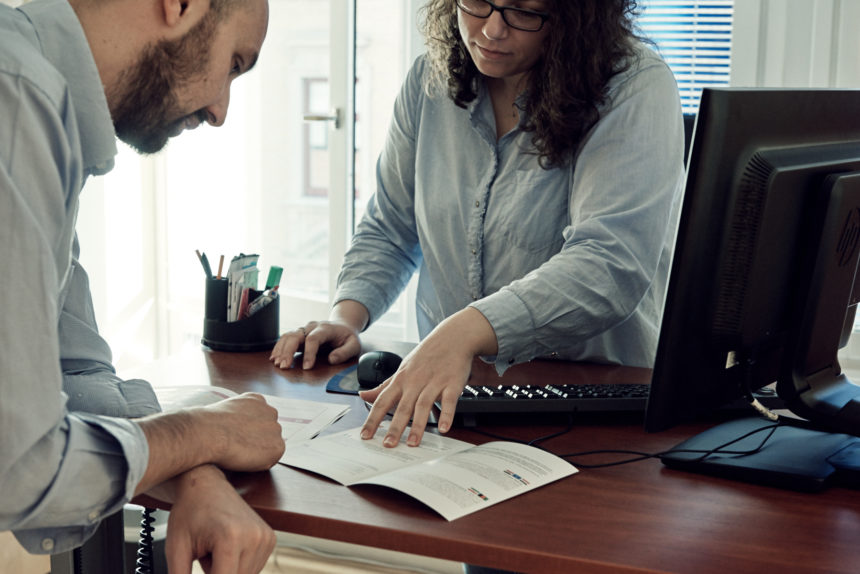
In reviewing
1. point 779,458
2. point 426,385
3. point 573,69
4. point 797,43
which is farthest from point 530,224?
point 797,43

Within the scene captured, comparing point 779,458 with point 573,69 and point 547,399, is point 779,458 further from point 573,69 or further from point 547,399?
point 573,69

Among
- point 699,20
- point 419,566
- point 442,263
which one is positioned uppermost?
point 699,20

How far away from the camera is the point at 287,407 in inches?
50.4

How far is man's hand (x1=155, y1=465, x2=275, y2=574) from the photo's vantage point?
0.89 meters

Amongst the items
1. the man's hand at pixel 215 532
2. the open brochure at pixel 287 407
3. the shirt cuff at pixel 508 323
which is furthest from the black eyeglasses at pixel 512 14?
the man's hand at pixel 215 532

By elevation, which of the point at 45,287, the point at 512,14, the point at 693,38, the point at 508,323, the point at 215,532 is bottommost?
the point at 215,532

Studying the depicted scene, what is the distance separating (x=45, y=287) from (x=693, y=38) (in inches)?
88.6

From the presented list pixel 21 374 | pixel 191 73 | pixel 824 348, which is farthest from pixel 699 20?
pixel 21 374

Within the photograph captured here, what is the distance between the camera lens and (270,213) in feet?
11.2

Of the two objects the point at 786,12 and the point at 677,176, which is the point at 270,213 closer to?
the point at 786,12

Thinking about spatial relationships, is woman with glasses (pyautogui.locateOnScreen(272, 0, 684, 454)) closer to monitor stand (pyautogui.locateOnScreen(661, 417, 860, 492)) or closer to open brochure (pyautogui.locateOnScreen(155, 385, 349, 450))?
open brochure (pyautogui.locateOnScreen(155, 385, 349, 450))

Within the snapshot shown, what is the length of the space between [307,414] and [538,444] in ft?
1.07

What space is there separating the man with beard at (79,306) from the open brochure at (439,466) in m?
0.07

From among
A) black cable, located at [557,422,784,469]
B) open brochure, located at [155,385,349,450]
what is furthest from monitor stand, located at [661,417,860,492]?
open brochure, located at [155,385,349,450]
